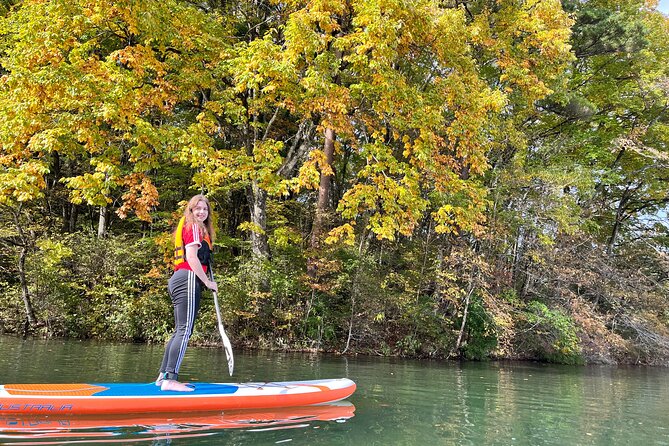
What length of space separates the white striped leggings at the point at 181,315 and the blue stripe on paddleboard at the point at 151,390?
0.20 metres

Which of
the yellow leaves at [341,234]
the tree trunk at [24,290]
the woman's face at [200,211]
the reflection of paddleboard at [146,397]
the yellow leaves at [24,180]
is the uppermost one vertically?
the yellow leaves at [24,180]

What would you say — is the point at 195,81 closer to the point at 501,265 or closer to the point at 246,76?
the point at 246,76

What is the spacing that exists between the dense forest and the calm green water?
1772 mm

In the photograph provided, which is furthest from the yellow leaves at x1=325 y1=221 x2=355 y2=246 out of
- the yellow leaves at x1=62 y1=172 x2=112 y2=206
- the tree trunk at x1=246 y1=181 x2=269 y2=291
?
the yellow leaves at x1=62 y1=172 x2=112 y2=206

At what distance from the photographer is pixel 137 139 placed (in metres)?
8.95

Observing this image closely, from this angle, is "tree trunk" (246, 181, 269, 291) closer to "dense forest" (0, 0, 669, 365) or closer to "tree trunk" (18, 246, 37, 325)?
"dense forest" (0, 0, 669, 365)

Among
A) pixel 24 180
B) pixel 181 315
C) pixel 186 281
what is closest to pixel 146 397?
pixel 181 315

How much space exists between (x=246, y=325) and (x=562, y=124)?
12.6m

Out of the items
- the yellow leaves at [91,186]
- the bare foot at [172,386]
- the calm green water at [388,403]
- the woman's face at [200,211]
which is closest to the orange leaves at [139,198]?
the yellow leaves at [91,186]

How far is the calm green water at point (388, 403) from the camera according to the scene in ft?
12.8

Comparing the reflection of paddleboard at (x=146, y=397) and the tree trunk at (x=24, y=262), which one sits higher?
the tree trunk at (x=24, y=262)

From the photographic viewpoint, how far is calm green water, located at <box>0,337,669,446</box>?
390 centimetres

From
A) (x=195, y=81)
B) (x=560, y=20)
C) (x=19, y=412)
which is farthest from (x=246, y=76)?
(x=560, y=20)

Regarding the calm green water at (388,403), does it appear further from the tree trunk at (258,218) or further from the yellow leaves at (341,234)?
the tree trunk at (258,218)
